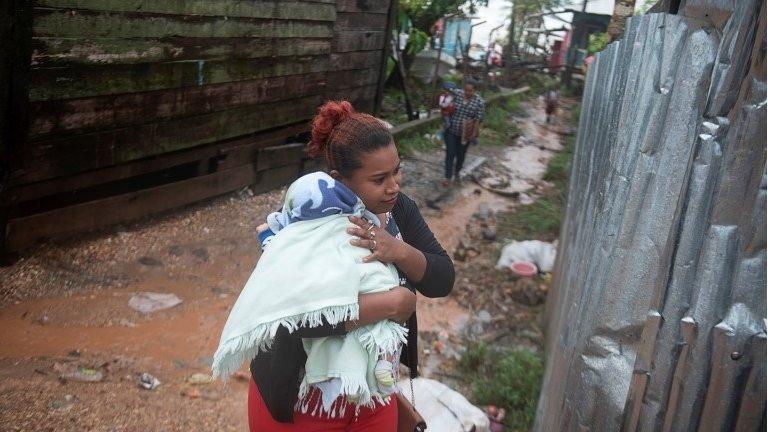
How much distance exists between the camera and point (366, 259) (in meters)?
1.61

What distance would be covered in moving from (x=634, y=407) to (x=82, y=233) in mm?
4763

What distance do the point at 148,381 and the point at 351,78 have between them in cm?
567

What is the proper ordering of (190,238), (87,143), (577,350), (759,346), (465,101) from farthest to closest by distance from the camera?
(465,101) < (190,238) < (87,143) < (577,350) < (759,346)

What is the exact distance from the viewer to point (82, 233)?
505 cm

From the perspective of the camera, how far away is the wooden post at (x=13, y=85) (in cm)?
392

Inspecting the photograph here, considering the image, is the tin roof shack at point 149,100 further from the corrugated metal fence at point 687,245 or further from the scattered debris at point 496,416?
the corrugated metal fence at point 687,245

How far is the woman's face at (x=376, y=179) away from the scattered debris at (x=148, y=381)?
2.40m

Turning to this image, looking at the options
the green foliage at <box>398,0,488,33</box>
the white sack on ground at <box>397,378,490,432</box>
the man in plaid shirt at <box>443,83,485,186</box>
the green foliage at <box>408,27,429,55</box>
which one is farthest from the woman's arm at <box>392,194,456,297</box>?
the green foliage at <box>398,0,488,33</box>

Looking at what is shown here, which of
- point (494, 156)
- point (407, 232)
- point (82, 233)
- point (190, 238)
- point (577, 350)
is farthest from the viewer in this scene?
point (494, 156)

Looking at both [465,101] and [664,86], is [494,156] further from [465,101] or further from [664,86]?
[664,86]

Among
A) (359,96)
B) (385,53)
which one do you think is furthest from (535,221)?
(385,53)

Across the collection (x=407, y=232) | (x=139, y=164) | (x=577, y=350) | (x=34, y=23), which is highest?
(x=34, y=23)

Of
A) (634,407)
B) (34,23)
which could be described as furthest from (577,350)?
(34,23)

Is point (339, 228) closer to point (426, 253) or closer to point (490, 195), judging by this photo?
point (426, 253)
